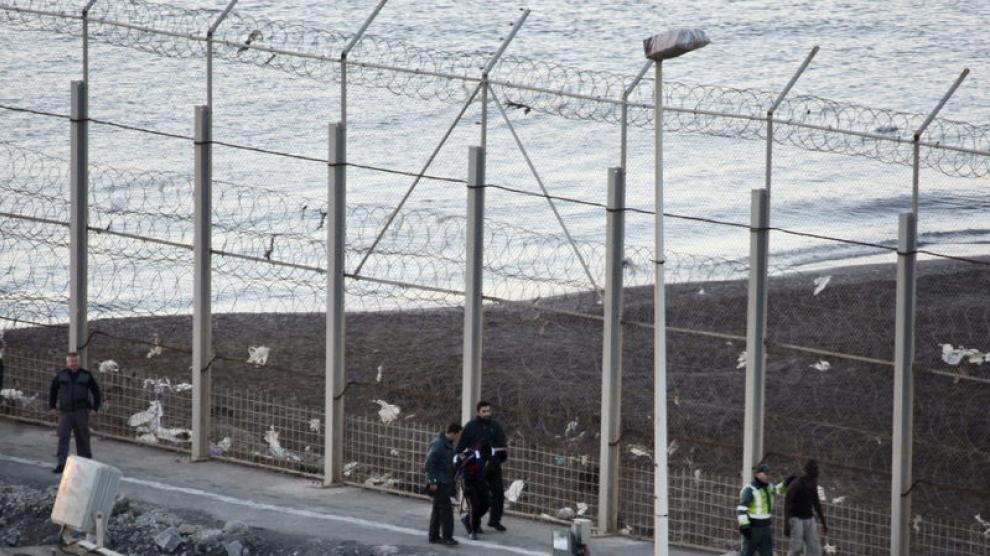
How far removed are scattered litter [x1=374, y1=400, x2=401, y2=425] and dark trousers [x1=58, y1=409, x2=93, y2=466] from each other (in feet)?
13.9

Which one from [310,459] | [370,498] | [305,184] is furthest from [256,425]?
[305,184]

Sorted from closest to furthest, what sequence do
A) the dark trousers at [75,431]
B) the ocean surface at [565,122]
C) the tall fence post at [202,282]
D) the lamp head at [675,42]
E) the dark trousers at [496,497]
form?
the lamp head at [675,42] < the dark trousers at [496,497] < the dark trousers at [75,431] < the tall fence post at [202,282] < the ocean surface at [565,122]

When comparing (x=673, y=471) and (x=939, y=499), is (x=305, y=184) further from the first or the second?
(x=939, y=499)

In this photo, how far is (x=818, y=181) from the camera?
31.4 metres

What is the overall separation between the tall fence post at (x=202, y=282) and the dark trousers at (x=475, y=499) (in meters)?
3.93

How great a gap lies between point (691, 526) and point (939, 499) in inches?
118

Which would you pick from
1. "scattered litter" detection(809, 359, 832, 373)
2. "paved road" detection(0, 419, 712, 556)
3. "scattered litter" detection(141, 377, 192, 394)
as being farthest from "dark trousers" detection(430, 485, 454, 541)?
"scattered litter" detection(809, 359, 832, 373)

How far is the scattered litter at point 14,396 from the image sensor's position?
2077 centimetres

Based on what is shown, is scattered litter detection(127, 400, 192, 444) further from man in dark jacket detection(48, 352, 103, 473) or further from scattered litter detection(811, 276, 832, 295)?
scattered litter detection(811, 276, 832, 295)

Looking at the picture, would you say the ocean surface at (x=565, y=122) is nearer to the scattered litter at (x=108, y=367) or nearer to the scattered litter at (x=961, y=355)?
the scattered litter at (x=961, y=355)

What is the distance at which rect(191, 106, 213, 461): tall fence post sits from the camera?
18.9 meters

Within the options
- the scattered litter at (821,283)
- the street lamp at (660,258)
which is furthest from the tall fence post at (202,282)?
the scattered litter at (821,283)

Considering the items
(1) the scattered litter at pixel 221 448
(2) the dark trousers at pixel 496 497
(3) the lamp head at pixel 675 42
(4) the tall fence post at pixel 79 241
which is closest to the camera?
(3) the lamp head at pixel 675 42

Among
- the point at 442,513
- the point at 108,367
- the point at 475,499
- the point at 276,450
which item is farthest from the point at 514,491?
the point at 108,367
